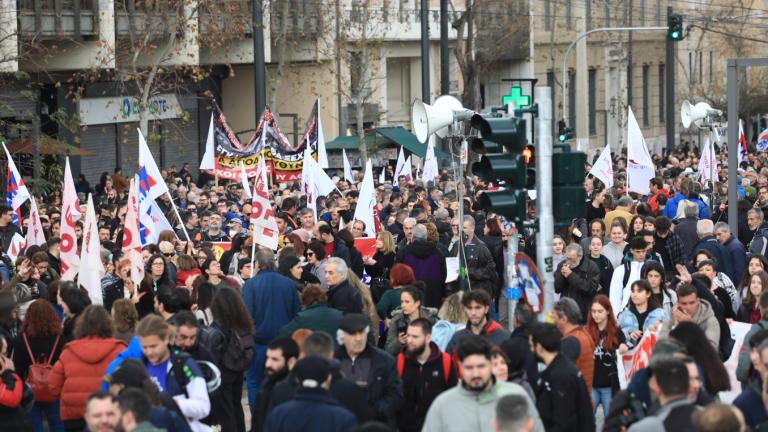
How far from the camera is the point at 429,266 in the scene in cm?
1517

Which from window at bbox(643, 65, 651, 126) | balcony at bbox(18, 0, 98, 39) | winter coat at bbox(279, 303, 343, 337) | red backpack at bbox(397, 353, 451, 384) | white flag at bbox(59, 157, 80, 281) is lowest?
red backpack at bbox(397, 353, 451, 384)

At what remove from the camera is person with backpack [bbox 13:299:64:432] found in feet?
34.6

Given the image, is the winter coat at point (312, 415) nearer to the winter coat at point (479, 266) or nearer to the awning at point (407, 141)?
the winter coat at point (479, 266)

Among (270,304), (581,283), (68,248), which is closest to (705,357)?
(270,304)

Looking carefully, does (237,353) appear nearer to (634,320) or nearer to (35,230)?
(634,320)

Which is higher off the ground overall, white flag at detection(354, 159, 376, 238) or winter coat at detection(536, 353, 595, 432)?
white flag at detection(354, 159, 376, 238)

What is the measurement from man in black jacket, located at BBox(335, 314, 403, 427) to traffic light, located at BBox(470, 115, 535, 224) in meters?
1.66

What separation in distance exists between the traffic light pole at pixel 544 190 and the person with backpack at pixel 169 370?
272 centimetres

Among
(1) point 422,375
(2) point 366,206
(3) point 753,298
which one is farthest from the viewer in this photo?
(2) point 366,206

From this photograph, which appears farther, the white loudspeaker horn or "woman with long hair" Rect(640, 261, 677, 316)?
the white loudspeaker horn

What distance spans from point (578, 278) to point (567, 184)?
315 centimetres

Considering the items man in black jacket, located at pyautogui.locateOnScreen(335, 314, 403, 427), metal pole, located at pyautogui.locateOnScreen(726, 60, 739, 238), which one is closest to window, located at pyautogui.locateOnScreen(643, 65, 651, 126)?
metal pole, located at pyautogui.locateOnScreen(726, 60, 739, 238)

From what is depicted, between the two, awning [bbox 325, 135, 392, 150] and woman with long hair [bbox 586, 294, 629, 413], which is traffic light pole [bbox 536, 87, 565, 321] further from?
awning [bbox 325, 135, 392, 150]

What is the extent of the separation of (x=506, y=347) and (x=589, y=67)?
2119 inches
